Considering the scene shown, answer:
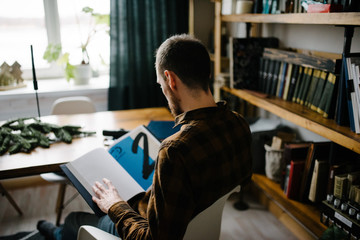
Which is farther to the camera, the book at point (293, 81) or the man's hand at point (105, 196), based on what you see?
the book at point (293, 81)

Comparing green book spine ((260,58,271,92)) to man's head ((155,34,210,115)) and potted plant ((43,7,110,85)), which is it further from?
potted plant ((43,7,110,85))

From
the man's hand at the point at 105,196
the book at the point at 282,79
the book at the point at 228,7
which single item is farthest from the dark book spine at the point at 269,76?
the man's hand at the point at 105,196

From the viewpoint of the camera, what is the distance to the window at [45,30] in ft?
10.1

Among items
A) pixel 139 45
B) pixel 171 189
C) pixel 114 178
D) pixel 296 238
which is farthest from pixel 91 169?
pixel 139 45

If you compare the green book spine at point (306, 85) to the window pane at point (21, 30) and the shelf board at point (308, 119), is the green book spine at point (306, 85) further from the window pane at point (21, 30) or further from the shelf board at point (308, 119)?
the window pane at point (21, 30)

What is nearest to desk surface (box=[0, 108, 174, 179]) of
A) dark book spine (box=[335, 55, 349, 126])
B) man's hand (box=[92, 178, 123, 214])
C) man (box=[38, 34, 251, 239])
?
man's hand (box=[92, 178, 123, 214])

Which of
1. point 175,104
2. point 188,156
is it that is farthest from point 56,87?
point 188,156

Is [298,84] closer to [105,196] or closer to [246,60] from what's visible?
[246,60]

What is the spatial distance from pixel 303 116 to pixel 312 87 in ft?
0.67

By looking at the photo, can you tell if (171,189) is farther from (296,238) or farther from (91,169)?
(296,238)

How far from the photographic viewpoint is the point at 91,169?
4.62 ft

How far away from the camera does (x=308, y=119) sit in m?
1.69

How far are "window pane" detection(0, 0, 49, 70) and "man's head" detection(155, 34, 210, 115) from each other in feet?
8.12

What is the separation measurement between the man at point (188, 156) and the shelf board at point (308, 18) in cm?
64
